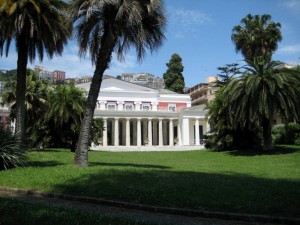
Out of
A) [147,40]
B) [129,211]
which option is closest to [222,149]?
[147,40]

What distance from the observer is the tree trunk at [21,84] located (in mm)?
21297

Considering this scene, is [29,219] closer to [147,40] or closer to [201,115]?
[147,40]

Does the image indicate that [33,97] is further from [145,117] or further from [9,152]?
[145,117]

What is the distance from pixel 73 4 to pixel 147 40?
146 inches

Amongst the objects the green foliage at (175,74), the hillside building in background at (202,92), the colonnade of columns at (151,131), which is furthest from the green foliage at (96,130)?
the hillside building in background at (202,92)

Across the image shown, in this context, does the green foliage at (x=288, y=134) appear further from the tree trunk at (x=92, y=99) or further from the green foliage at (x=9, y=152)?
the green foliage at (x=9, y=152)

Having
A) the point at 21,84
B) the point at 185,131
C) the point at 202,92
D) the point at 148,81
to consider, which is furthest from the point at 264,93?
the point at 148,81

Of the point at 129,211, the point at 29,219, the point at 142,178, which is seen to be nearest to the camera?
the point at 29,219

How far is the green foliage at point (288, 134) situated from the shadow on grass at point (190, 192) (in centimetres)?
2890

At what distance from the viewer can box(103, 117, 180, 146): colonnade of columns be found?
60.7 metres

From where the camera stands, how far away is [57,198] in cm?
1202

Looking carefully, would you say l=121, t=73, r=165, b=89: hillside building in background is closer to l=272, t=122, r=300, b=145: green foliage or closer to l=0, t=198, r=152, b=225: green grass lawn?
l=272, t=122, r=300, b=145: green foliage

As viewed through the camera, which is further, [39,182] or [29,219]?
[39,182]

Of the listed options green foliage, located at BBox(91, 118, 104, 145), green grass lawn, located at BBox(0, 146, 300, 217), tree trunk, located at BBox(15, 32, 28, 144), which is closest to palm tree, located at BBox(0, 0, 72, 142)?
tree trunk, located at BBox(15, 32, 28, 144)
